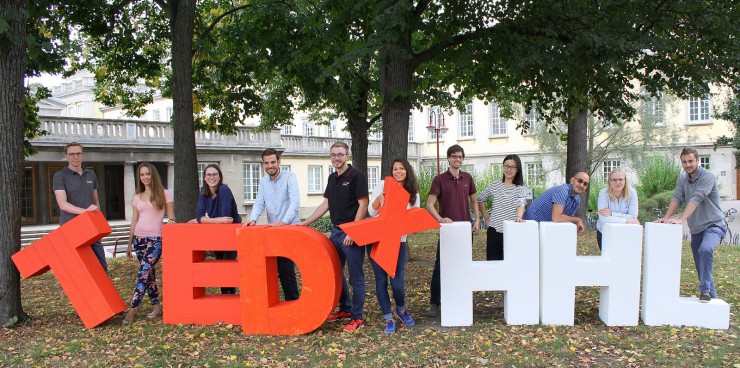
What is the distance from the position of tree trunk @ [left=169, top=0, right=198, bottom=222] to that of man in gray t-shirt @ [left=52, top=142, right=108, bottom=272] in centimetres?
372

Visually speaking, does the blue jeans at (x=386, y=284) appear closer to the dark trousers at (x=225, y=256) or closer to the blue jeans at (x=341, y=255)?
the blue jeans at (x=341, y=255)

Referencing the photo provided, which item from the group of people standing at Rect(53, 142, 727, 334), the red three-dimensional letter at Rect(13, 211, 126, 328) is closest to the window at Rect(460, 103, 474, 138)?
the group of people standing at Rect(53, 142, 727, 334)

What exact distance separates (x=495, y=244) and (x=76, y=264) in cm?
483

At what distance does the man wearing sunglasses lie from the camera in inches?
261

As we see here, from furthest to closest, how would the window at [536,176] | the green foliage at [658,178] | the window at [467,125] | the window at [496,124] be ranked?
the window at [467,125]
the window at [496,124]
the window at [536,176]
the green foliage at [658,178]

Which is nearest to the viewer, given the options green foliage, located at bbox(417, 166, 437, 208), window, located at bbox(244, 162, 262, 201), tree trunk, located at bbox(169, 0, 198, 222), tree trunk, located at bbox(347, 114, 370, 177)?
tree trunk, located at bbox(169, 0, 198, 222)

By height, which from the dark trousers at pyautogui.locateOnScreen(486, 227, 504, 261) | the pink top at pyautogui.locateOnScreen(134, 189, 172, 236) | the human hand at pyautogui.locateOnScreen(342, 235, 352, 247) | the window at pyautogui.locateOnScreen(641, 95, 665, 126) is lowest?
the dark trousers at pyautogui.locateOnScreen(486, 227, 504, 261)

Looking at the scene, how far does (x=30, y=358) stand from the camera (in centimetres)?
558

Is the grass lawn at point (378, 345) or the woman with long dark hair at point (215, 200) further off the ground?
the woman with long dark hair at point (215, 200)

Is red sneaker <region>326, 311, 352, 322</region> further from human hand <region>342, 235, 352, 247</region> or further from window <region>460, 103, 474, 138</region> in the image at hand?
window <region>460, 103, 474, 138</region>

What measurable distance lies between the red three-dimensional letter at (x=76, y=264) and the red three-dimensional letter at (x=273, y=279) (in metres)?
1.66

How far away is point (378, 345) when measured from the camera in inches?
228

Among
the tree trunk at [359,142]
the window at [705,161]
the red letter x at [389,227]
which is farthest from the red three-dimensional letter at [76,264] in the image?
the window at [705,161]

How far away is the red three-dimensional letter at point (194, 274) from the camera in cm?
665
